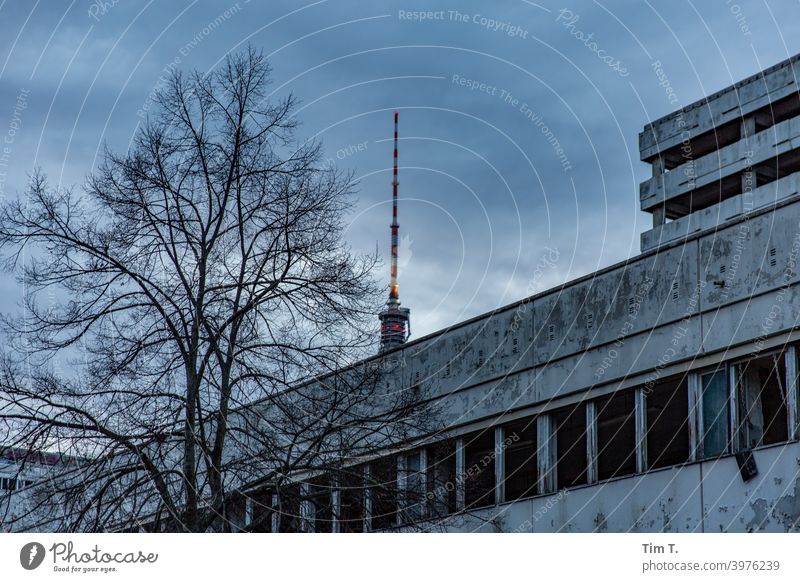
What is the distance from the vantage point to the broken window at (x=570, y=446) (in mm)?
24375

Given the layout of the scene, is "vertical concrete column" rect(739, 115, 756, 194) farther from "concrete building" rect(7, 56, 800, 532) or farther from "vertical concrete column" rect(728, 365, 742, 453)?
"vertical concrete column" rect(728, 365, 742, 453)

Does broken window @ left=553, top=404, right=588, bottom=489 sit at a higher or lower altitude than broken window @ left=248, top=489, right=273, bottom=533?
higher

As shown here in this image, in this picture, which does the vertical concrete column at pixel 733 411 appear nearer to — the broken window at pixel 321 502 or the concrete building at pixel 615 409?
the concrete building at pixel 615 409

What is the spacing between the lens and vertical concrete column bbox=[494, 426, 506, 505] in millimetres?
26250

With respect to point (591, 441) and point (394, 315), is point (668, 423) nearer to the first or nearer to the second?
point (591, 441)

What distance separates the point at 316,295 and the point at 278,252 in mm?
960

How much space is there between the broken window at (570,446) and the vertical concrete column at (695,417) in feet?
9.47

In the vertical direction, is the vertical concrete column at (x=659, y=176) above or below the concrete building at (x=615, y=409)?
above

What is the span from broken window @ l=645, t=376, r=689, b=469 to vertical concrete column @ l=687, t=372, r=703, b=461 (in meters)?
0.11

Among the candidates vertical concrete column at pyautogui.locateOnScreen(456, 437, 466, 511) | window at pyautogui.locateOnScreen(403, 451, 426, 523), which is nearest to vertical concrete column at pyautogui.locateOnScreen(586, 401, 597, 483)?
vertical concrete column at pyautogui.locateOnScreen(456, 437, 466, 511)

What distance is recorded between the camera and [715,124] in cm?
7819

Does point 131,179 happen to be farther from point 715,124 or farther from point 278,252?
point 715,124

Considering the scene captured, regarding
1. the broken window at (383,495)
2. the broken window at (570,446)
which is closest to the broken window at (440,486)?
the broken window at (383,495)

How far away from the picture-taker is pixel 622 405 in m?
23.7
